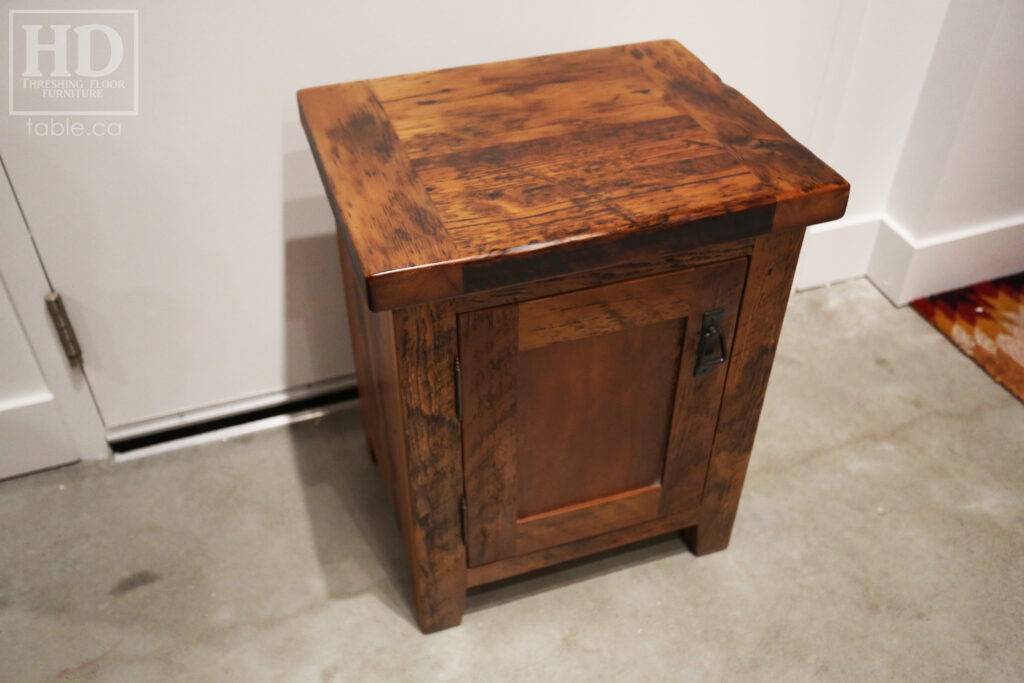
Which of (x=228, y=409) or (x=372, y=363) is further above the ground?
(x=372, y=363)

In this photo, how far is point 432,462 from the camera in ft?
3.44

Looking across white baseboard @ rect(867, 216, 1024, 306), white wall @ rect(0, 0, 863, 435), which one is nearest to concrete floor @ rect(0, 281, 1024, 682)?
white wall @ rect(0, 0, 863, 435)

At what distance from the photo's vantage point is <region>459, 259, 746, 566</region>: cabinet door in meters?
0.99

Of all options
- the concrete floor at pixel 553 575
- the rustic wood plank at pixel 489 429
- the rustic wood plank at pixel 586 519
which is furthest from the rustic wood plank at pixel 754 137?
the concrete floor at pixel 553 575

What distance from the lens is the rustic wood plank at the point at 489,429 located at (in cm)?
96

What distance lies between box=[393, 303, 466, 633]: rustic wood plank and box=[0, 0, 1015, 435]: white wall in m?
0.47

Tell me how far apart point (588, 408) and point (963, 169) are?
1.04 metres

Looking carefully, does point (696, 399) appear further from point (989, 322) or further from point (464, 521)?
point (989, 322)

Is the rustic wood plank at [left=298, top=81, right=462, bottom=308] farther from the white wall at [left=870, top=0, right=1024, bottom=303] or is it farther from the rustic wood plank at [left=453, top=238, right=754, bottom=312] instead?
the white wall at [left=870, top=0, right=1024, bottom=303]

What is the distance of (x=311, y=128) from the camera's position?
108cm

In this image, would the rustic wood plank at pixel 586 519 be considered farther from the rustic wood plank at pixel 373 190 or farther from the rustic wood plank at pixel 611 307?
the rustic wood plank at pixel 373 190

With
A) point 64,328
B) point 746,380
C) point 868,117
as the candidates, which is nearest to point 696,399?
point 746,380

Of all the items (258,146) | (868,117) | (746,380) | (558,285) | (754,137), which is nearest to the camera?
(558,285)

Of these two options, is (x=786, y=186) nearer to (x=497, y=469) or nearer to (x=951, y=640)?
(x=497, y=469)
